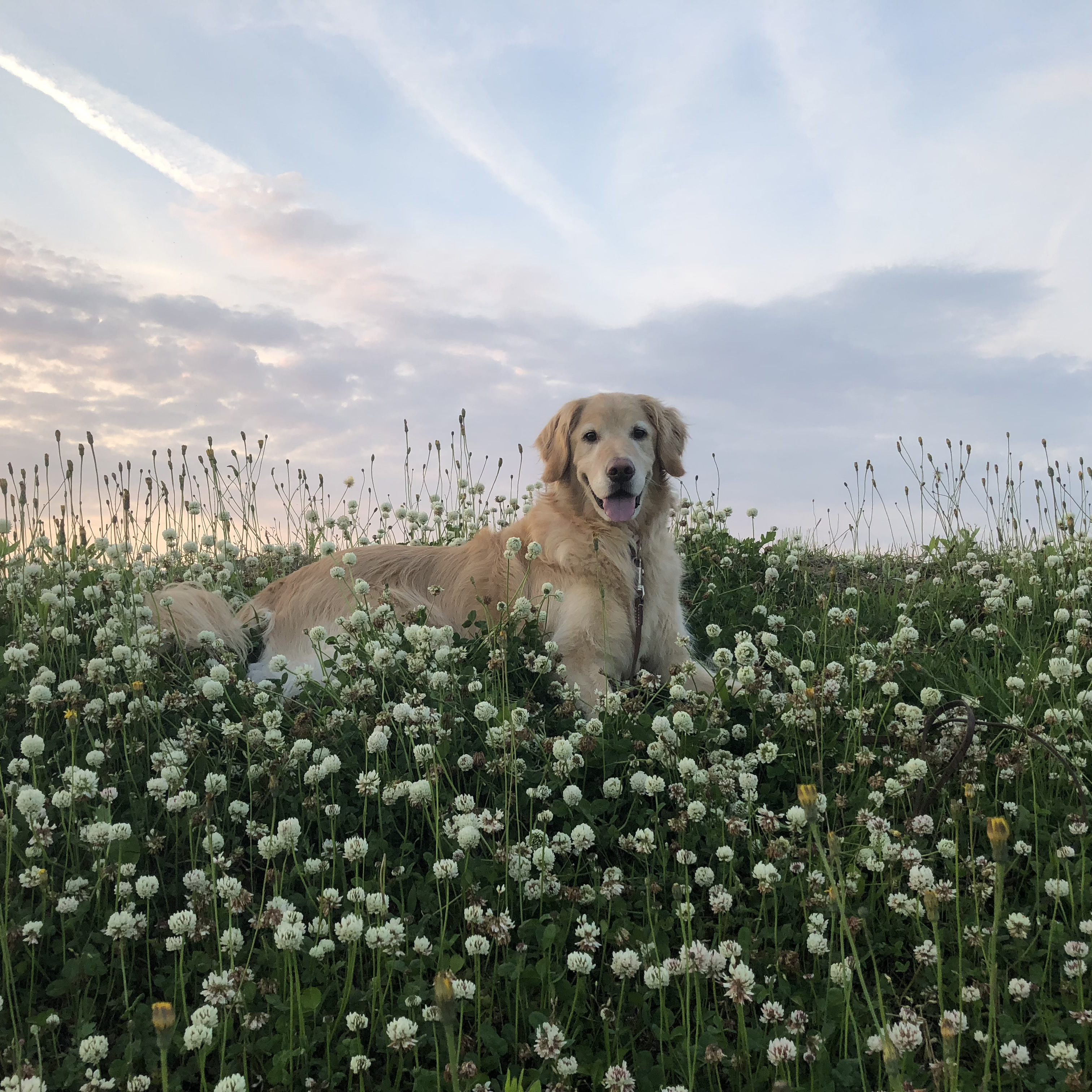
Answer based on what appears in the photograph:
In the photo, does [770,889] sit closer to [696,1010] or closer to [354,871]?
[696,1010]

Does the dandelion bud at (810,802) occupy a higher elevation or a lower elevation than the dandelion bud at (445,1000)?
higher

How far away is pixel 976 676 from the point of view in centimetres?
563

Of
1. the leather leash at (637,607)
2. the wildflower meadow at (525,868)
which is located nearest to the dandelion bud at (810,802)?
the wildflower meadow at (525,868)

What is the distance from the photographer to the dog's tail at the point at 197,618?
5738mm

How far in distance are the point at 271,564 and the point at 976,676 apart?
A: 6866 mm

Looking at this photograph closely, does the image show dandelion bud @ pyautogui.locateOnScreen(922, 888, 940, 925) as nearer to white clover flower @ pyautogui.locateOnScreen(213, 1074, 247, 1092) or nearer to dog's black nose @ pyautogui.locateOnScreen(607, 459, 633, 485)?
white clover flower @ pyautogui.locateOnScreen(213, 1074, 247, 1092)

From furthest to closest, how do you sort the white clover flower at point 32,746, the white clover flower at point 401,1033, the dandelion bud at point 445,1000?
the white clover flower at point 32,746, the white clover flower at point 401,1033, the dandelion bud at point 445,1000

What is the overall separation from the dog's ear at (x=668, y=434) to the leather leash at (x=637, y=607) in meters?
0.68

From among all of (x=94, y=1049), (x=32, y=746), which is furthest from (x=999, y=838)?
(x=32, y=746)

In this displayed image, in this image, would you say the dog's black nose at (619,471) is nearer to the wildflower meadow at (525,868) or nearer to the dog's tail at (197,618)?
the wildflower meadow at (525,868)

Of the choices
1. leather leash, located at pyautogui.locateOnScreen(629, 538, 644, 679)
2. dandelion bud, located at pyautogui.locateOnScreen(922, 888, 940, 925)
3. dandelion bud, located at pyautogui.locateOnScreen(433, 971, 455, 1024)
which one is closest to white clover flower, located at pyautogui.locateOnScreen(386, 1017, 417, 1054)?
dandelion bud, located at pyautogui.locateOnScreen(433, 971, 455, 1024)

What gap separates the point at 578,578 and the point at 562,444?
3.52 feet

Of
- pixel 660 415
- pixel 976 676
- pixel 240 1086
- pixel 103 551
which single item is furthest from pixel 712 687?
pixel 103 551

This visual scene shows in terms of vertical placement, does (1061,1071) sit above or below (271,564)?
below
